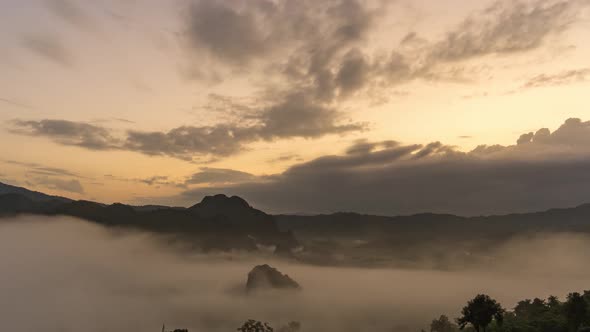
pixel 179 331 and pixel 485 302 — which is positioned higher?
pixel 485 302

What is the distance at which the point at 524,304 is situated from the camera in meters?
170

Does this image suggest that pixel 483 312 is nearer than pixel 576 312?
Yes

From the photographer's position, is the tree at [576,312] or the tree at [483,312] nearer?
the tree at [483,312]

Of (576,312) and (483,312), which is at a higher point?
(576,312)

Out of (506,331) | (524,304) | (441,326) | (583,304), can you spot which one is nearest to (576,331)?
(583,304)

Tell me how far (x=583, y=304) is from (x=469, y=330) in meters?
35.7

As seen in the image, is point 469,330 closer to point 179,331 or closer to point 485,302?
point 485,302

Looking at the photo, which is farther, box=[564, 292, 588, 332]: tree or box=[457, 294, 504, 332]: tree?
box=[564, 292, 588, 332]: tree

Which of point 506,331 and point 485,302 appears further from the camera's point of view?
point 506,331

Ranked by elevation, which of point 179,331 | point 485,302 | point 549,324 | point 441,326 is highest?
point 485,302

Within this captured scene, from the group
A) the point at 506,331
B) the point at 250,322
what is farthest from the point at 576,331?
the point at 250,322

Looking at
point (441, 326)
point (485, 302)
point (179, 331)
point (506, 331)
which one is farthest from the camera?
point (441, 326)

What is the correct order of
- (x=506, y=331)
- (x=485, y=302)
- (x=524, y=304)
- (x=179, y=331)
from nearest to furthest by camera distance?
(x=485, y=302), (x=506, y=331), (x=179, y=331), (x=524, y=304)

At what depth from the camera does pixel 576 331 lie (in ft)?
327
